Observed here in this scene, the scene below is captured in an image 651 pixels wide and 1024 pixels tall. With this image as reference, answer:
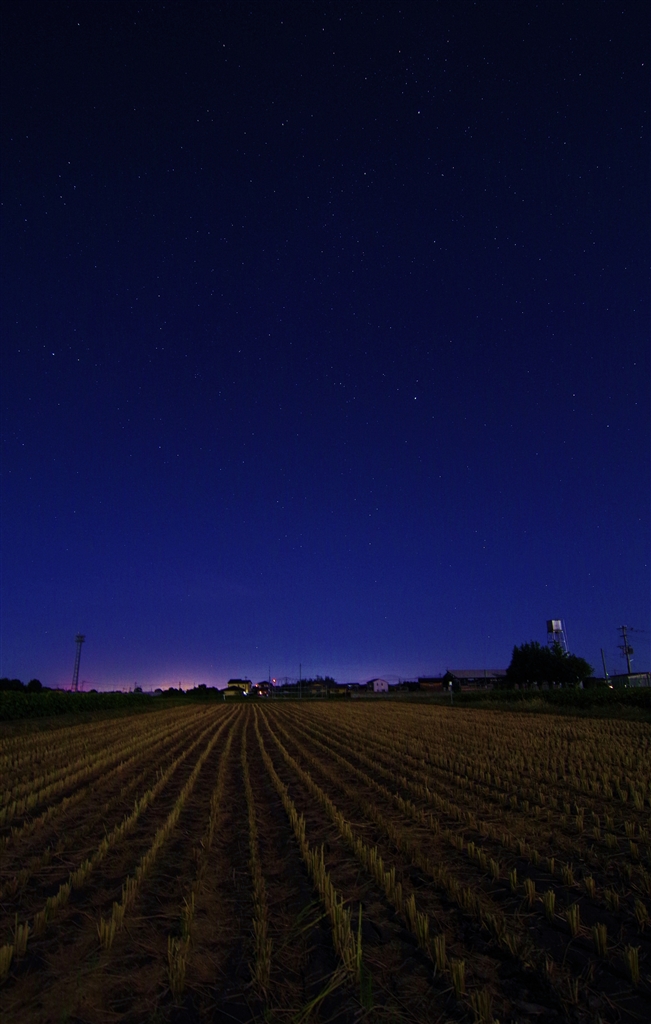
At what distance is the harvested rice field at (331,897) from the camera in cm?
404

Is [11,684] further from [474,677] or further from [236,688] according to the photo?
[474,677]

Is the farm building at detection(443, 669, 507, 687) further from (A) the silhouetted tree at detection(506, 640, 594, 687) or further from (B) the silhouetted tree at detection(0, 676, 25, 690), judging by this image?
(B) the silhouetted tree at detection(0, 676, 25, 690)

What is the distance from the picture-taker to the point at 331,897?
545 cm

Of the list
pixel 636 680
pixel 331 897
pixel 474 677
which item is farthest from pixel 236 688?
pixel 331 897

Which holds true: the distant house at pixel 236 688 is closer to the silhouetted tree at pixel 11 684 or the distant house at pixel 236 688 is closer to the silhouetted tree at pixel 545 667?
the silhouetted tree at pixel 11 684

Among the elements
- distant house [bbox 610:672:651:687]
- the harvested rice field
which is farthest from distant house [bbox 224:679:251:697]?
the harvested rice field

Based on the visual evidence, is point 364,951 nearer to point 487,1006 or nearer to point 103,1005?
point 487,1006

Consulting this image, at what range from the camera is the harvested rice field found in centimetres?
404

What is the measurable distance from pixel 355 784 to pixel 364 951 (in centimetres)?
734

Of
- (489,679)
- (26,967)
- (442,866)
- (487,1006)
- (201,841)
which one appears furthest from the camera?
(489,679)

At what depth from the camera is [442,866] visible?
6.48 metres

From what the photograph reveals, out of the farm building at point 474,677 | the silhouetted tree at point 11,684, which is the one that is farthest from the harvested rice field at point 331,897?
the farm building at point 474,677

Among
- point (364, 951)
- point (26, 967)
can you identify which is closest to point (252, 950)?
point (364, 951)

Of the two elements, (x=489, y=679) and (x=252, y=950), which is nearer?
(x=252, y=950)
